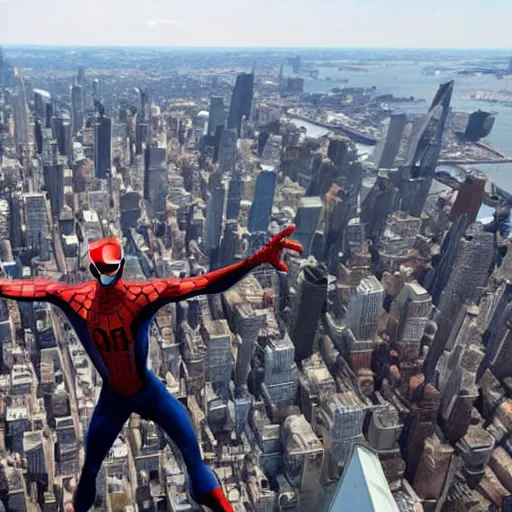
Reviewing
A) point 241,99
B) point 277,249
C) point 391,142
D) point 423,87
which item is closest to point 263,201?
point 391,142

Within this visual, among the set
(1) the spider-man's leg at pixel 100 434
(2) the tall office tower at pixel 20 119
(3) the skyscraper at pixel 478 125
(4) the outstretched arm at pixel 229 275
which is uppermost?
(4) the outstretched arm at pixel 229 275

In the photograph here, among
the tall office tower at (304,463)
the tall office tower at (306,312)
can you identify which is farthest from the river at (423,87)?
the tall office tower at (304,463)

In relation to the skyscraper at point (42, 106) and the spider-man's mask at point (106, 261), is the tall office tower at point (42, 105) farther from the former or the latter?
the spider-man's mask at point (106, 261)

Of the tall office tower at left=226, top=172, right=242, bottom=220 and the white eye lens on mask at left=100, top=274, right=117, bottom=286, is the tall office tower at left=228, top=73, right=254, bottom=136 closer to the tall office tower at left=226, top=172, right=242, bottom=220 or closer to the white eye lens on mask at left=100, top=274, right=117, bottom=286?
the tall office tower at left=226, top=172, right=242, bottom=220

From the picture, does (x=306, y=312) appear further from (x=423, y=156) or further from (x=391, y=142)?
(x=391, y=142)

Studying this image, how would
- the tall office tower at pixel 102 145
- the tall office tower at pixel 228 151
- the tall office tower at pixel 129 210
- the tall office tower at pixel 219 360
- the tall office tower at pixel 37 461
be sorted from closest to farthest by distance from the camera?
1. the tall office tower at pixel 37 461
2. the tall office tower at pixel 219 360
3. the tall office tower at pixel 129 210
4. the tall office tower at pixel 102 145
5. the tall office tower at pixel 228 151

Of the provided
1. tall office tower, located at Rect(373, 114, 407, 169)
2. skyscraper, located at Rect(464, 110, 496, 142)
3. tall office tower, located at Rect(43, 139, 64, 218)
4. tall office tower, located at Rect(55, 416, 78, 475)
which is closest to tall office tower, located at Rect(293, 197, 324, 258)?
tall office tower, located at Rect(43, 139, 64, 218)
